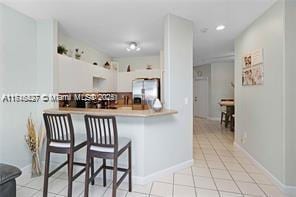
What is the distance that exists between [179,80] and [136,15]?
1.27 meters

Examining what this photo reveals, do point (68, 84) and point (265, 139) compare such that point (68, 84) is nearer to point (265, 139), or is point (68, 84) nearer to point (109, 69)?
point (109, 69)

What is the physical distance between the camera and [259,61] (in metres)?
3.13

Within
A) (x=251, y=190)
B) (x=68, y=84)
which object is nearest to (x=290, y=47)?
(x=251, y=190)

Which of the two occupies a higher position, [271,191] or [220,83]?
[220,83]

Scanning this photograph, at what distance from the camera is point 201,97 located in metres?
8.95

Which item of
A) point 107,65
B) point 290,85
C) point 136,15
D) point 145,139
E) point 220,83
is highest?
point 136,15

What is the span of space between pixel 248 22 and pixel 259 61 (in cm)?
85

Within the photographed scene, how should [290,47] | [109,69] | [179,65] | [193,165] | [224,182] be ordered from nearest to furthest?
[290,47]
[224,182]
[179,65]
[193,165]
[109,69]

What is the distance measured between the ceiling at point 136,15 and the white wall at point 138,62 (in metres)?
2.04

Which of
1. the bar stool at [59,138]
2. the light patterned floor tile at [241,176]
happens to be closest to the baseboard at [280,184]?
the light patterned floor tile at [241,176]

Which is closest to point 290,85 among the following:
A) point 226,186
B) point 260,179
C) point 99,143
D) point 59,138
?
point 260,179

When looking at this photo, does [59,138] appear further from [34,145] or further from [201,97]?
[201,97]

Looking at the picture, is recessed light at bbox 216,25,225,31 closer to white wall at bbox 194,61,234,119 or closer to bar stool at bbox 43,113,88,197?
bar stool at bbox 43,113,88,197

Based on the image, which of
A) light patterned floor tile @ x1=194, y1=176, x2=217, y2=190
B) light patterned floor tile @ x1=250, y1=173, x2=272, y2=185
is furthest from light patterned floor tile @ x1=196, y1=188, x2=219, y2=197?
light patterned floor tile @ x1=250, y1=173, x2=272, y2=185
